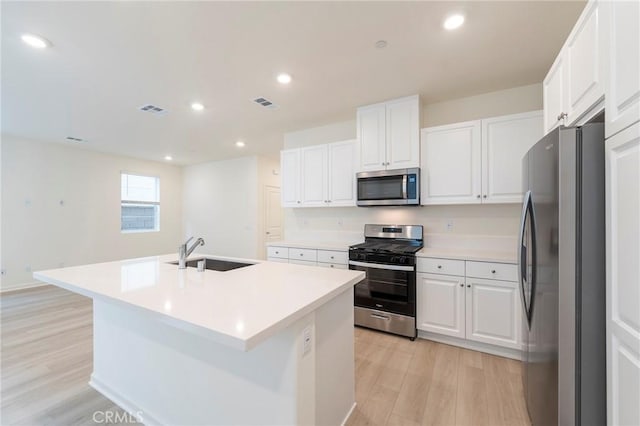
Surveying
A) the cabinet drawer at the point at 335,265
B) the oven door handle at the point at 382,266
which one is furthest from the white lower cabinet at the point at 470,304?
the cabinet drawer at the point at 335,265

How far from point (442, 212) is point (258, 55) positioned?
100 inches

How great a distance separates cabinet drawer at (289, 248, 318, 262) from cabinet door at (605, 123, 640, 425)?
2685 millimetres

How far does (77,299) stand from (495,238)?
19.1 ft

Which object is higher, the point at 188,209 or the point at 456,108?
the point at 456,108

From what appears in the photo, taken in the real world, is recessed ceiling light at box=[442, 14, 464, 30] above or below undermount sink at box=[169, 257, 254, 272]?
above

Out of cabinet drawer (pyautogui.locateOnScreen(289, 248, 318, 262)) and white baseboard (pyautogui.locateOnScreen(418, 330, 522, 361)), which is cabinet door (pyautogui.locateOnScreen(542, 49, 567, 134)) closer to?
white baseboard (pyautogui.locateOnScreen(418, 330, 522, 361))

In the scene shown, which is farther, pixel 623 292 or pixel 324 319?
pixel 324 319

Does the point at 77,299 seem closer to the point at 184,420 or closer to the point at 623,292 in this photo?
the point at 184,420

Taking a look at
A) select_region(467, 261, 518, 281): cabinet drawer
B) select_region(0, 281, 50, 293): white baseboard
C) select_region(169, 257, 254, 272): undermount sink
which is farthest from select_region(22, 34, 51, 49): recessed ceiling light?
select_region(0, 281, 50, 293): white baseboard

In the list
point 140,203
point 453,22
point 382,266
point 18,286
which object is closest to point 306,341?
point 382,266

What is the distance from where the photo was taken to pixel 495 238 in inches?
113

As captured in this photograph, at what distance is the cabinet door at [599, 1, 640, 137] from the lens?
2.96 ft

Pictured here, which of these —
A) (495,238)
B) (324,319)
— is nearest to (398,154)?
(495,238)

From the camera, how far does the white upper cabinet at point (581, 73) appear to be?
3.89ft
